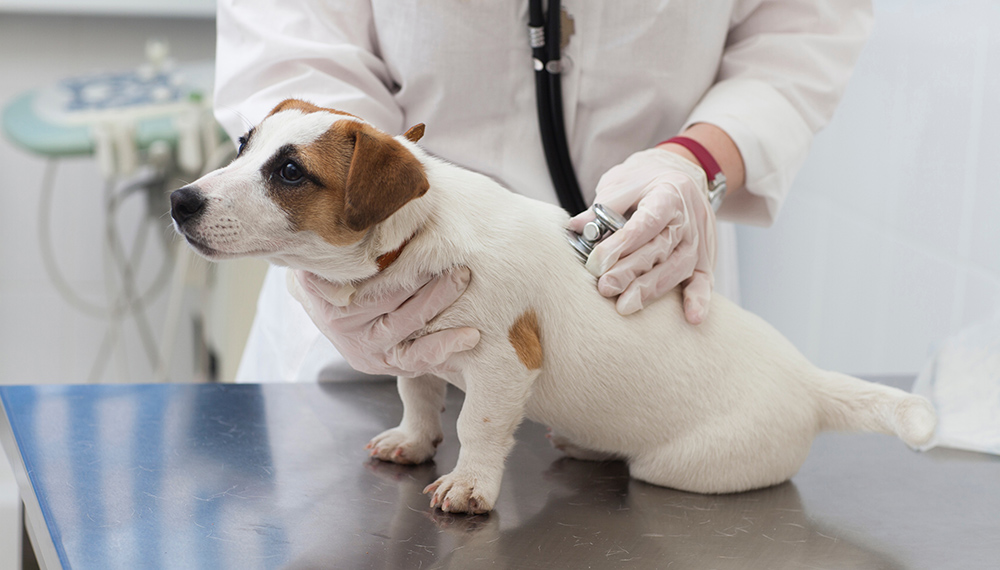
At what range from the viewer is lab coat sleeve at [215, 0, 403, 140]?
44.6 inches

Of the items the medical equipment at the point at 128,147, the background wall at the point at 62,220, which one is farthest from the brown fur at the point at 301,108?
the background wall at the point at 62,220

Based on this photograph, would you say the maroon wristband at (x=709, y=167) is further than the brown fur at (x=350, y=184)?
Yes

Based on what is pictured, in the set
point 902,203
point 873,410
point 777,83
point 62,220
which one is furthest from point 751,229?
point 62,220

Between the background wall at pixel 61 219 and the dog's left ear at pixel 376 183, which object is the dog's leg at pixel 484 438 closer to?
the dog's left ear at pixel 376 183

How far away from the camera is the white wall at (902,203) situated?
1366 millimetres

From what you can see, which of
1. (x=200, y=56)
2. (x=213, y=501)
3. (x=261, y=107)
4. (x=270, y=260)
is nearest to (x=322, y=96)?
(x=261, y=107)

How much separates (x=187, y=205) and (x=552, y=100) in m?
0.58

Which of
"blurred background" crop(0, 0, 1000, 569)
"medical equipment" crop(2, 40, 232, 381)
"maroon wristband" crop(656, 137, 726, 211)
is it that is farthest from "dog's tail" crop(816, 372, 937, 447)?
"medical equipment" crop(2, 40, 232, 381)

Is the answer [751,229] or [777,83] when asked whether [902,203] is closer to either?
[777,83]

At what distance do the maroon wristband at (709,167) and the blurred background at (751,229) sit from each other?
1.60 feet

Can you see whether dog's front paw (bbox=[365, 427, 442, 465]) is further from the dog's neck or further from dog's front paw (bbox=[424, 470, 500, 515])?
the dog's neck

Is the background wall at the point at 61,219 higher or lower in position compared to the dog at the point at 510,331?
lower

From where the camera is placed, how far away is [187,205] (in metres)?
0.74

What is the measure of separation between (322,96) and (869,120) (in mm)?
1163
